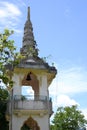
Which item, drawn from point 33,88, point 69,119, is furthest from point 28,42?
point 69,119

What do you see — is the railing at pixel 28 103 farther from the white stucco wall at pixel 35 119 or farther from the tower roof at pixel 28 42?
the tower roof at pixel 28 42

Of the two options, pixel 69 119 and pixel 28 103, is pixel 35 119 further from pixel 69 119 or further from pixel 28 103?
pixel 69 119

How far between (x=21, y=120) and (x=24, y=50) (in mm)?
5351

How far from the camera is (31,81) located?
24.3 meters

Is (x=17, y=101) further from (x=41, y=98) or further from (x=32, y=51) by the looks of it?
(x=32, y=51)

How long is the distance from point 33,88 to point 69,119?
2226cm

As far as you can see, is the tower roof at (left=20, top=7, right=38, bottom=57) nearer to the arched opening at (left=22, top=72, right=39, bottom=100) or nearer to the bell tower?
the bell tower

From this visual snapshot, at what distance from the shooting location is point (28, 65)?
22078mm

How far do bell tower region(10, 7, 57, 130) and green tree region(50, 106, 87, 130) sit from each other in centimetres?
2135

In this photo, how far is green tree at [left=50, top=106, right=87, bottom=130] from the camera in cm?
4412

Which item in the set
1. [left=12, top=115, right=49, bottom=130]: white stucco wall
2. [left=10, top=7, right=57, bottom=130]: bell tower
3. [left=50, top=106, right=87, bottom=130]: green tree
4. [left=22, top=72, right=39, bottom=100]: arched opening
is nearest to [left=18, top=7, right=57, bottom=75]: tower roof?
[left=10, top=7, right=57, bottom=130]: bell tower

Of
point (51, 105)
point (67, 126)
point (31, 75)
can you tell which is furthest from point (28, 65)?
point (67, 126)

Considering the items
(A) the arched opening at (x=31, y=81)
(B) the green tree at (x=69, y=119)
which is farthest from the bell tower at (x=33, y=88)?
(B) the green tree at (x=69, y=119)

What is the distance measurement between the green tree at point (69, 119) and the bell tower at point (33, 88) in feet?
70.0
